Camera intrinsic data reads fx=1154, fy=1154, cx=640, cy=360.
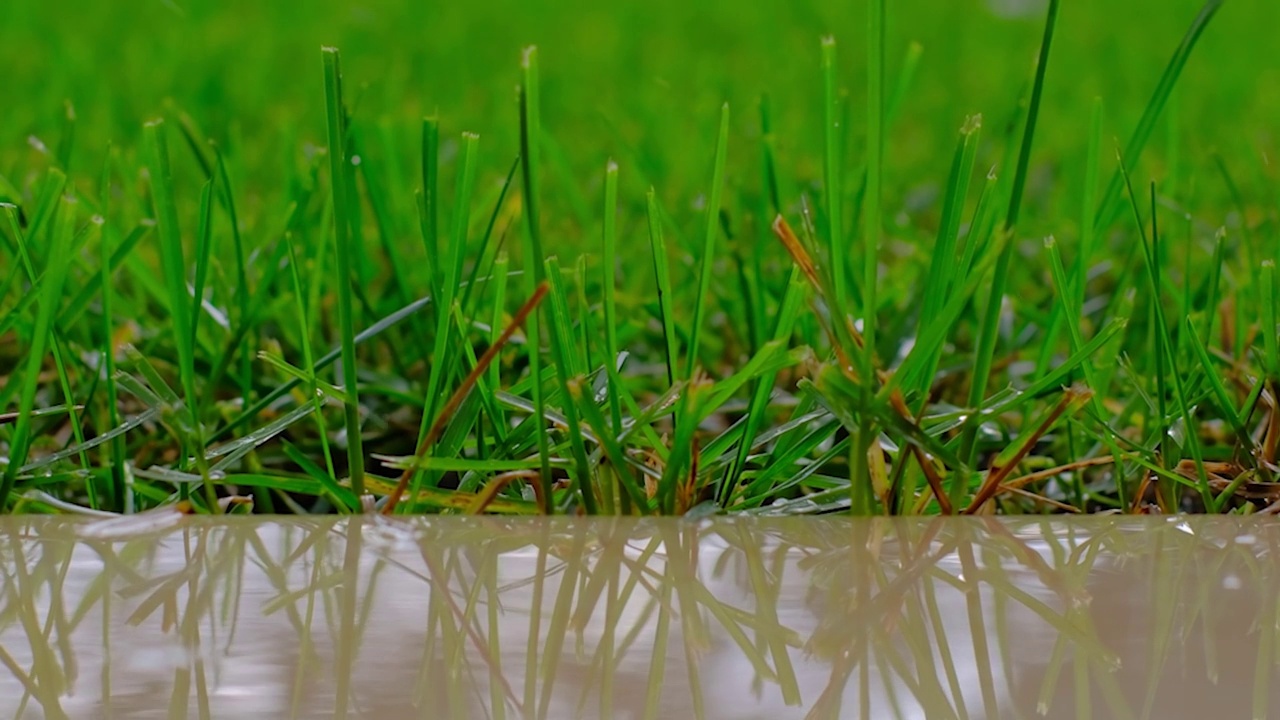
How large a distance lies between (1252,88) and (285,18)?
198 cm

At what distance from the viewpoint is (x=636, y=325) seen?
0.85m

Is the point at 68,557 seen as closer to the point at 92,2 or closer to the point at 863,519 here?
the point at 863,519

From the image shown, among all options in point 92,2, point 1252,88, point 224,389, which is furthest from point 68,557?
point 92,2

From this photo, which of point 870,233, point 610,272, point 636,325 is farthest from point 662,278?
point 636,325

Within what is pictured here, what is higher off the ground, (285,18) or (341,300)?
(285,18)

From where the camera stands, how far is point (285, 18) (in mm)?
2586

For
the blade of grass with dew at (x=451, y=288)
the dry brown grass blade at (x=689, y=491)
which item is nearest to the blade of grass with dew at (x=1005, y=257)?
the dry brown grass blade at (x=689, y=491)

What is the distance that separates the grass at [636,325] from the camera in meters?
0.56

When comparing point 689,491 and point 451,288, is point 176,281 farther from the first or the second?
point 689,491

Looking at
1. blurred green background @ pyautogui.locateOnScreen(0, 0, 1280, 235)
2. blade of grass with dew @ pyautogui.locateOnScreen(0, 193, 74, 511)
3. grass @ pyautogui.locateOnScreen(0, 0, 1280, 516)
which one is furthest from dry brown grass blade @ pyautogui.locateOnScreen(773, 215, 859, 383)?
blurred green background @ pyautogui.locateOnScreen(0, 0, 1280, 235)

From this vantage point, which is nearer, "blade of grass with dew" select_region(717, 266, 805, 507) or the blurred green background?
"blade of grass with dew" select_region(717, 266, 805, 507)

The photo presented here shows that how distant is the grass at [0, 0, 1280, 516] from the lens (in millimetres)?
562

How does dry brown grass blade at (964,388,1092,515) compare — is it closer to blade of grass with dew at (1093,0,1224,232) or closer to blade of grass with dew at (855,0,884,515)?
blade of grass with dew at (855,0,884,515)

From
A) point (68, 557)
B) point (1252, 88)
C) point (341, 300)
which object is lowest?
point (68, 557)
